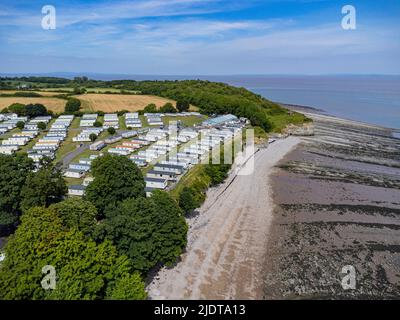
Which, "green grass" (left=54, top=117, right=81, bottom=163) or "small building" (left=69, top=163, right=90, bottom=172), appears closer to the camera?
"small building" (left=69, top=163, right=90, bottom=172)

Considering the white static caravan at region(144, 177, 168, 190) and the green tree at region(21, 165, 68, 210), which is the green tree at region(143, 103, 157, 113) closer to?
the white static caravan at region(144, 177, 168, 190)

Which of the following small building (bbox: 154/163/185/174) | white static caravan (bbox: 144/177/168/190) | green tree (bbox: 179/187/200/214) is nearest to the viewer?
green tree (bbox: 179/187/200/214)

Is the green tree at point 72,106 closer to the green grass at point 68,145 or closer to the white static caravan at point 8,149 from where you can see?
the green grass at point 68,145

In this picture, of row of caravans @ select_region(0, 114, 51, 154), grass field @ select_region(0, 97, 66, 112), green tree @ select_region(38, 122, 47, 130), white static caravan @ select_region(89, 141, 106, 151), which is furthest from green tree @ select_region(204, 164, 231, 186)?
grass field @ select_region(0, 97, 66, 112)

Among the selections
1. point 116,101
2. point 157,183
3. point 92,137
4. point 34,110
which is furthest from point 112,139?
point 116,101
